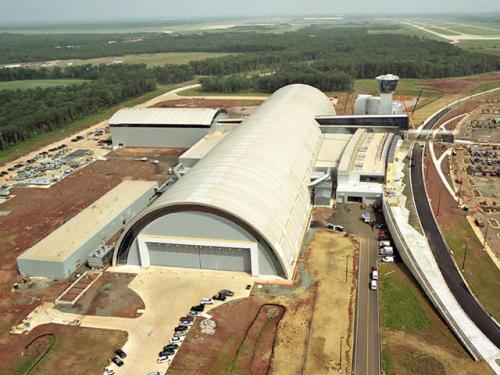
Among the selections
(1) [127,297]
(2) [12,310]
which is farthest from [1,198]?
(1) [127,297]

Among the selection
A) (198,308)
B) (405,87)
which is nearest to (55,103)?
(198,308)

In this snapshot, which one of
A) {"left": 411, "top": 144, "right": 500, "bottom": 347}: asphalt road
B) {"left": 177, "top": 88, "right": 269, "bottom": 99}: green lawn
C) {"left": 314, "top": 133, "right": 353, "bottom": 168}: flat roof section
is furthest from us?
{"left": 177, "top": 88, "right": 269, "bottom": 99}: green lawn

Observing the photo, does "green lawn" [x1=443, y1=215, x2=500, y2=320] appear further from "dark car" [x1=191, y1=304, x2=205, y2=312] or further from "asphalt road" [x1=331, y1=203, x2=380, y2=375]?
"dark car" [x1=191, y1=304, x2=205, y2=312]

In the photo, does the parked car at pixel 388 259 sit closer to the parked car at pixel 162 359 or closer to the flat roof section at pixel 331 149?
the flat roof section at pixel 331 149

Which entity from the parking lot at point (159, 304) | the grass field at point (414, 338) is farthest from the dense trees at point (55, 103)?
the grass field at point (414, 338)

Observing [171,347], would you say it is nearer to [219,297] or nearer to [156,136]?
[219,297]

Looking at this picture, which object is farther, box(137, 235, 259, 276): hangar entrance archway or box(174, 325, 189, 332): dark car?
box(137, 235, 259, 276): hangar entrance archway

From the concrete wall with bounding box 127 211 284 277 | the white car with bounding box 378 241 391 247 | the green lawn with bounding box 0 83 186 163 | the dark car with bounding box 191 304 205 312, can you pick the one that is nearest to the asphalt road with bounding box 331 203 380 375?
the white car with bounding box 378 241 391 247
